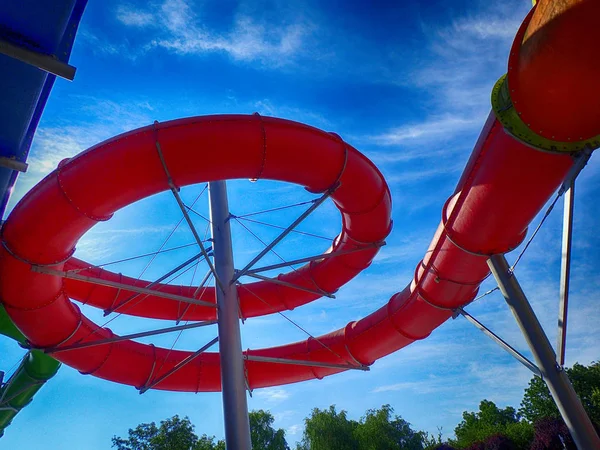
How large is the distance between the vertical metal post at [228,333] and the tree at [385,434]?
26.0 meters

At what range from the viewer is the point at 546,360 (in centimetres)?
575

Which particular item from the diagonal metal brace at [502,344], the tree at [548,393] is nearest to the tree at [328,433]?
the tree at [548,393]

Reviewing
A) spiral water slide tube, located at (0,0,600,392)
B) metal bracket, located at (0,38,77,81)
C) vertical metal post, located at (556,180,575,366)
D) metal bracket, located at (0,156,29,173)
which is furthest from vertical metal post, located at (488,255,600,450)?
metal bracket, located at (0,156,29,173)

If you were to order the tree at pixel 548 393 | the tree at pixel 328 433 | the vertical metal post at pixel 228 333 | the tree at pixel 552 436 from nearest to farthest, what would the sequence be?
the vertical metal post at pixel 228 333 < the tree at pixel 552 436 < the tree at pixel 328 433 < the tree at pixel 548 393

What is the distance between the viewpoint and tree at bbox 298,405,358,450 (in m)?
30.4

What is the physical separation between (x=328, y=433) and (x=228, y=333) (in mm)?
26030

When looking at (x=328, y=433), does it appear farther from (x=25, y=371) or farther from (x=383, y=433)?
(x=25, y=371)

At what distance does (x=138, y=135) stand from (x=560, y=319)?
6.30m

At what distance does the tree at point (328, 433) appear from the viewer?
3041cm

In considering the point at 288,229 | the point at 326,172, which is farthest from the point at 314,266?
the point at 326,172

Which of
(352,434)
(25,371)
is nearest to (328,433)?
(352,434)

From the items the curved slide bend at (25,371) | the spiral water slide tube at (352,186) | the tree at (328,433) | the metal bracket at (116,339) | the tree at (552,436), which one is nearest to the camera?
the spiral water slide tube at (352,186)

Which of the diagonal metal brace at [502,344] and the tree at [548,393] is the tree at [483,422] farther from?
the diagonal metal brace at [502,344]

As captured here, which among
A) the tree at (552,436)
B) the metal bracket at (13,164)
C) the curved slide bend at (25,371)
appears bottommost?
the tree at (552,436)
